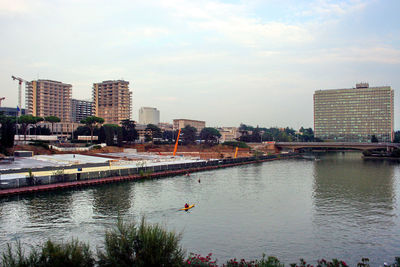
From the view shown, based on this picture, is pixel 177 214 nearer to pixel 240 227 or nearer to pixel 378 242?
pixel 240 227

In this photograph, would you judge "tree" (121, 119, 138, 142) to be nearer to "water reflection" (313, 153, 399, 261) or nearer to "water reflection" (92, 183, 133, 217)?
"water reflection" (92, 183, 133, 217)

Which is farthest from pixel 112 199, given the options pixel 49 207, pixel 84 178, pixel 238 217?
pixel 238 217

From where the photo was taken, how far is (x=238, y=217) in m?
35.9

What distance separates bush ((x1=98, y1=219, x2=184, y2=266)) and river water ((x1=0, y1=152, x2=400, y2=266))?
998 cm

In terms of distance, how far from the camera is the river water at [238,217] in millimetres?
26812

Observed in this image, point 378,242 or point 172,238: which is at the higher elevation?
point 172,238

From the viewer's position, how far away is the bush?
1519 centimetres

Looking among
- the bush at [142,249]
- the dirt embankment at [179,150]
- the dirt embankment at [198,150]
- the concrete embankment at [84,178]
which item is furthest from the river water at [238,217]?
the dirt embankment at [198,150]

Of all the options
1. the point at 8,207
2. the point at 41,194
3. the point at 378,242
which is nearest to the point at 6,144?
the point at 41,194

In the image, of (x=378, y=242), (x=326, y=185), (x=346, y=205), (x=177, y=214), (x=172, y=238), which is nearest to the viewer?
(x=172, y=238)

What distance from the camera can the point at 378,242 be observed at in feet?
91.7

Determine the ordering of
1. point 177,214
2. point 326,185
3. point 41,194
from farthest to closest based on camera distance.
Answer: point 326,185, point 41,194, point 177,214

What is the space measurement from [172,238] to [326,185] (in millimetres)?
49850

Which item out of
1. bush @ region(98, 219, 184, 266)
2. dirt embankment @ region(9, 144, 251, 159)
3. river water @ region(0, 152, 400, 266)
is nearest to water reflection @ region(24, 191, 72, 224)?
river water @ region(0, 152, 400, 266)
